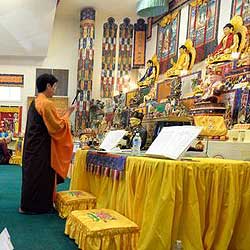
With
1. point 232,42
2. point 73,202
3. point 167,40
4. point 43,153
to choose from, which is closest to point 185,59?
point 167,40

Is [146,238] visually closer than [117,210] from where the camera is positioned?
Yes

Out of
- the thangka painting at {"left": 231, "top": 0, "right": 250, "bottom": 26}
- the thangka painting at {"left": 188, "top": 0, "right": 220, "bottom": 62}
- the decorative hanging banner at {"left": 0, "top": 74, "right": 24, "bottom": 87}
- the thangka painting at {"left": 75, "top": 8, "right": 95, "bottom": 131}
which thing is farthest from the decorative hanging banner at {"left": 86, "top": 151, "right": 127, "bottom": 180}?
the decorative hanging banner at {"left": 0, "top": 74, "right": 24, "bottom": 87}

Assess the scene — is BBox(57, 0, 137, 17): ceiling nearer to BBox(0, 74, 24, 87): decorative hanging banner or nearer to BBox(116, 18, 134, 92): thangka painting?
BBox(116, 18, 134, 92): thangka painting

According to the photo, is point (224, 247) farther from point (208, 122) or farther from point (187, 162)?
point (208, 122)

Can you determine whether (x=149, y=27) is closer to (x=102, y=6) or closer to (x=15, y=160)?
(x=102, y=6)

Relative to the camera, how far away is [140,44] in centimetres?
961

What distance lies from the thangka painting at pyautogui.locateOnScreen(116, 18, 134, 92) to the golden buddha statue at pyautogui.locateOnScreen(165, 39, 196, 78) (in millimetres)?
2933

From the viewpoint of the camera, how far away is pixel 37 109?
300 centimetres

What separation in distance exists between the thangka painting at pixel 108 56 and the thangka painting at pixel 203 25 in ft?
10.3

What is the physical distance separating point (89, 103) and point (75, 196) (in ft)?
21.7

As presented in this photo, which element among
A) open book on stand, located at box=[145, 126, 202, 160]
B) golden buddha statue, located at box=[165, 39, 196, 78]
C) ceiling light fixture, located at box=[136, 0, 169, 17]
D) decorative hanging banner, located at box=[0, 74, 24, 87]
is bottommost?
open book on stand, located at box=[145, 126, 202, 160]

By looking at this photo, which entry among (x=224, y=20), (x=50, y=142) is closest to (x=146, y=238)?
(x=50, y=142)

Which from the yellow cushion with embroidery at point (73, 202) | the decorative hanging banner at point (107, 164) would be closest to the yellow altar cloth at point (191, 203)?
the decorative hanging banner at point (107, 164)

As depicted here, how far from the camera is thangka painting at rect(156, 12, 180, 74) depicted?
25.5 feet
